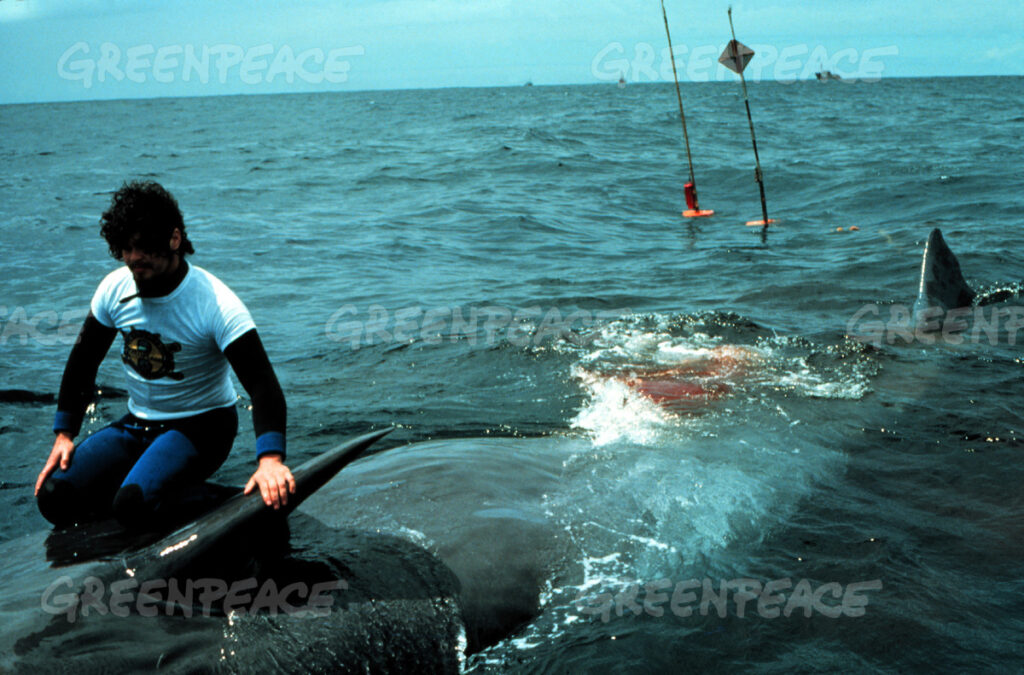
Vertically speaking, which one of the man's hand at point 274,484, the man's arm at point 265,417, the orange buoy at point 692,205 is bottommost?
the man's hand at point 274,484

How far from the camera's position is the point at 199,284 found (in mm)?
3584

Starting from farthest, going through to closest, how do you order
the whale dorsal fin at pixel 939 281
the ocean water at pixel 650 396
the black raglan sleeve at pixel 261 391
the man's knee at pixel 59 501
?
the whale dorsal fin at pixel 939 281 < the ocean water at pixel 650 396 < the man's knee at pixel 59 501 < the black raglan sleeve at pixel 261 391

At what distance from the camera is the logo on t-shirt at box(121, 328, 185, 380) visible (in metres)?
3.65

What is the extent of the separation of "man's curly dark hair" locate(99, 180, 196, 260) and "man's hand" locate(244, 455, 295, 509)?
39.9 inches

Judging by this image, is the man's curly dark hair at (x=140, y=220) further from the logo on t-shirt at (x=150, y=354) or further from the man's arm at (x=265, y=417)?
the man's arm at (x=265, y=417)

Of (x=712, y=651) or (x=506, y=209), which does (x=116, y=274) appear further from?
(x=506, y=209)

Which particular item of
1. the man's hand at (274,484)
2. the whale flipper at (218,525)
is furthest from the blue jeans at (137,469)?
the man's hand at (274,484)

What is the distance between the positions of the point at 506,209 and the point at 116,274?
13.9 meters

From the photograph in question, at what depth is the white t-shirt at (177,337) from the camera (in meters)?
3.54

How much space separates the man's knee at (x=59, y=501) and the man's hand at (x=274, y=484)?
3.09 ft

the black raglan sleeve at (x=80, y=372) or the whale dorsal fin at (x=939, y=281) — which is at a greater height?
the black raglan sleeve at (x=80, y=372)

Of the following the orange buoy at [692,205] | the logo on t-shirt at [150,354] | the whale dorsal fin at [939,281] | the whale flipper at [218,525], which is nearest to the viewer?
the whale flipper at [218,525]

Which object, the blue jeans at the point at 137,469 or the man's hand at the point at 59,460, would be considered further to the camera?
the man's hand at the point at 59,460

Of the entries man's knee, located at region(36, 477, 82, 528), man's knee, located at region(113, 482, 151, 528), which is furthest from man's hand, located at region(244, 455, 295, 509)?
man's knee, located at region(36, 477, 82, 528)
